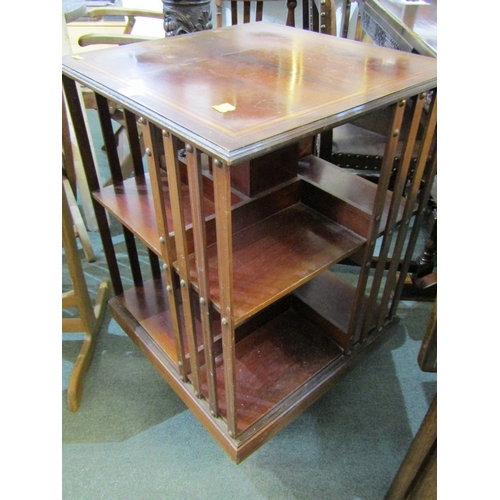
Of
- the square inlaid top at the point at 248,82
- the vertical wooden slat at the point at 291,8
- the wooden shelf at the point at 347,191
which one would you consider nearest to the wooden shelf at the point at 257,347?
the wooden shelf at the point at 347,191

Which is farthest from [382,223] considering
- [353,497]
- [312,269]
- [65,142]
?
[65,142]

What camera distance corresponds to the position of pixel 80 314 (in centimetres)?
132

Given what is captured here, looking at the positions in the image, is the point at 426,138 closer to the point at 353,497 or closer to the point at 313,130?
the point at 313,130

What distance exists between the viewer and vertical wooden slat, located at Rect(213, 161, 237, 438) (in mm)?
615

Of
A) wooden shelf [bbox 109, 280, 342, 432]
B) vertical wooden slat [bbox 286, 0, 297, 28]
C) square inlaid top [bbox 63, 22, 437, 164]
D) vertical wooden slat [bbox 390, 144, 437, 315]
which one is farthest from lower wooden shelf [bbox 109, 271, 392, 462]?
vertical wooden slat [bbox 286, 0, 297, 28]

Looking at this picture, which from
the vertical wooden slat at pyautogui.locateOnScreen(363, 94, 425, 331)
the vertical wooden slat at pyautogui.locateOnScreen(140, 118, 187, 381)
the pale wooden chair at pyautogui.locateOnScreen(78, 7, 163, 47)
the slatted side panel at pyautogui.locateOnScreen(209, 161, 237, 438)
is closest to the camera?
the slatted side panel at pyautogui.locateOnScreen(209, 161, 237, 438)

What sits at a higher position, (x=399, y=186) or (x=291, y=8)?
(x=291, y=8)

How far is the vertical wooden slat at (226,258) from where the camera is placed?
0.61m

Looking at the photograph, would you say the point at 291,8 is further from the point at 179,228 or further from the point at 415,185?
the point at 179,228

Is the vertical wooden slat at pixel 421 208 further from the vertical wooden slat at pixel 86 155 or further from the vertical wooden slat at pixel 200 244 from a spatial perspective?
the vertical wooden slat at pixel 86 155

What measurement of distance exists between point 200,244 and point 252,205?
0.28 m

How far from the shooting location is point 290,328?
1.25 m

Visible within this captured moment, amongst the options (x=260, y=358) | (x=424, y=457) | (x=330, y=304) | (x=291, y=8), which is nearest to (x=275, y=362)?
(x=260, y=358)

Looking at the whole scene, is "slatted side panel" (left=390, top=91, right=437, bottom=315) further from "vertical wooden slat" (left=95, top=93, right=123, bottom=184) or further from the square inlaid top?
"vertical wooden slat" (left=95, top=93, right=123, bottom=184)
